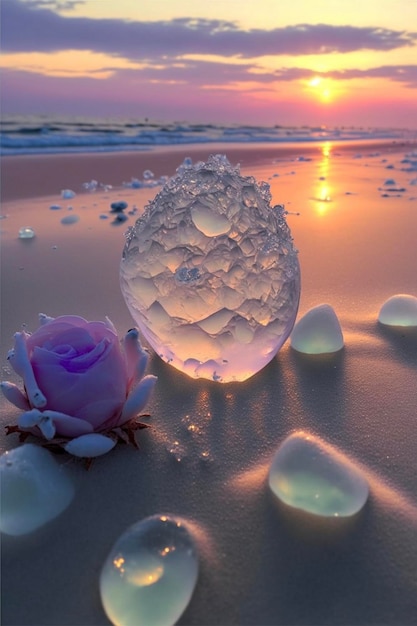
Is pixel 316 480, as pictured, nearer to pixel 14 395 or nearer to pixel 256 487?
pixel 256 487

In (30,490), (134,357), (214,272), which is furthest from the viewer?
(214,272)

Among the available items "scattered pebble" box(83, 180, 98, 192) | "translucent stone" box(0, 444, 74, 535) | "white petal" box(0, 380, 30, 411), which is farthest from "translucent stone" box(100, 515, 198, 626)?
"scattered pebble" box(83, 180, 98, 192)

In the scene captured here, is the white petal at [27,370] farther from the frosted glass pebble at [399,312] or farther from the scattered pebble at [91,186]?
the scattered pebble at [91,186]

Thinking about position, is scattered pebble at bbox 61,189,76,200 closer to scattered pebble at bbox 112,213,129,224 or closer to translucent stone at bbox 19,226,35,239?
scattered pebble at bbox 112,213,129,224

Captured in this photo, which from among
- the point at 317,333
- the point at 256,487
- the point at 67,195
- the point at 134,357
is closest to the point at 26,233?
the point at 67,195

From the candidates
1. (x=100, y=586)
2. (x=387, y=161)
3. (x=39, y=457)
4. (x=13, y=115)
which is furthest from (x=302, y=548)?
(x=13, y=115)

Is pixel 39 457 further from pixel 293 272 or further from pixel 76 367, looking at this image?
pixel 293 272
